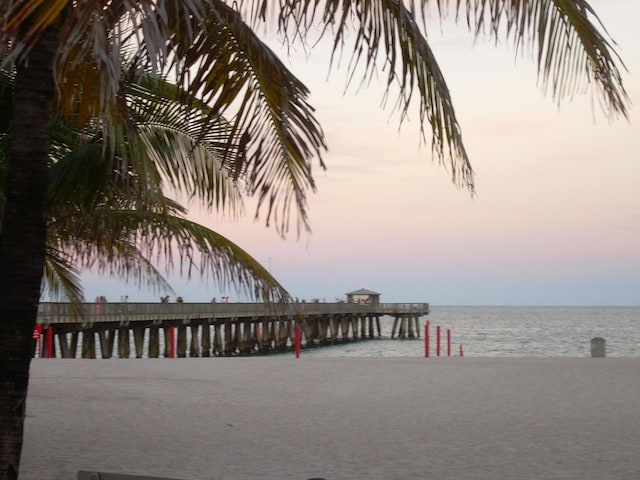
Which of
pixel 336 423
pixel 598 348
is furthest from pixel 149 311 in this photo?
pixel 336 423

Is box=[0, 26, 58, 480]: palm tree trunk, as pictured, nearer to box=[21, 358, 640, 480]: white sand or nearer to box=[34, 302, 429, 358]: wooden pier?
box=[21, 358, 640, 480]: white sand

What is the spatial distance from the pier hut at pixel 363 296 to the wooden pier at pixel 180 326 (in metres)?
7.27

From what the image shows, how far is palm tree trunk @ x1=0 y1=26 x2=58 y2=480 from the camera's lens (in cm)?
553

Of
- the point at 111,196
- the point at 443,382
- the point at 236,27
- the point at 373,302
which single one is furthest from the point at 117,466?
the point at 373,302

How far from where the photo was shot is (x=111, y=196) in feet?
26.6

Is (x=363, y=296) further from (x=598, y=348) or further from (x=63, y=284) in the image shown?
(x=63, y=284)

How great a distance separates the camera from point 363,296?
80375 mm

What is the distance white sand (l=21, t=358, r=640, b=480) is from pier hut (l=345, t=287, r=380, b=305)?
6030 centimetres

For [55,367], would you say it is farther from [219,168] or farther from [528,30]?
[528,30]

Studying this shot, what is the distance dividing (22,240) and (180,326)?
4157 cm

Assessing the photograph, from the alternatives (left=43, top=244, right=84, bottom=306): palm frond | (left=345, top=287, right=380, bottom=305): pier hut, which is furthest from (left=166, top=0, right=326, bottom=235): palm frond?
(left=345, top=287, right=380, bottom=305): pier hut

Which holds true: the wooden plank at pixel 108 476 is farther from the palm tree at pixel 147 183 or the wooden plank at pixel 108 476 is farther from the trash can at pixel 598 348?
the trash can at pixel 598 348

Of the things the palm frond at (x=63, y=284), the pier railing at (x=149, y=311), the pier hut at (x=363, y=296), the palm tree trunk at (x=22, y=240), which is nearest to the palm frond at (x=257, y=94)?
the palm tree trunk at (x=22, y=240)

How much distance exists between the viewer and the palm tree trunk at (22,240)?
553cm
